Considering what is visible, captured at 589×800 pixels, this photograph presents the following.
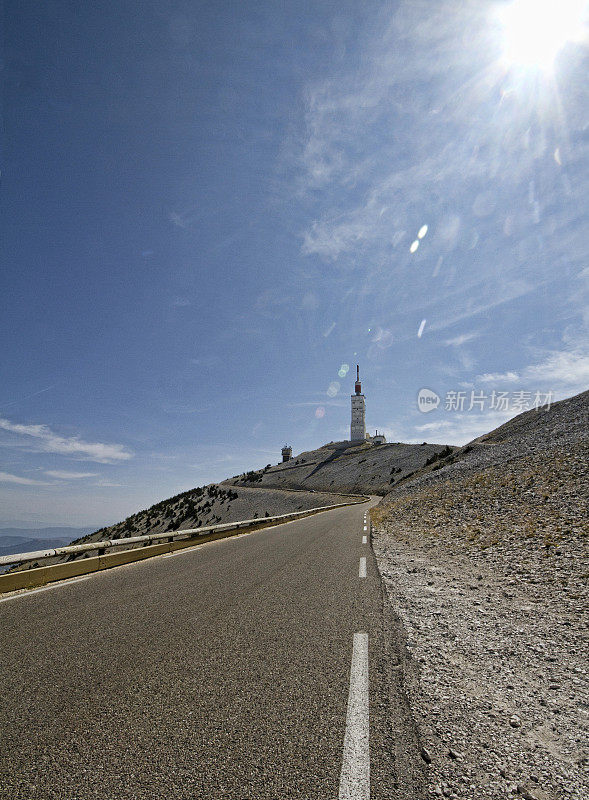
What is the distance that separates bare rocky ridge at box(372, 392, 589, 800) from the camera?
2459mm

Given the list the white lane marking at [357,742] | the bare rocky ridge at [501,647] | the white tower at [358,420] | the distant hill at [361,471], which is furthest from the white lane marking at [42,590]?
the white tower at [358,420]

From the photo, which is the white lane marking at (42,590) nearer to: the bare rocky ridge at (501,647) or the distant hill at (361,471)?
the bare rocky ridge at (501,647)

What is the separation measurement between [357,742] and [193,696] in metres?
1.42

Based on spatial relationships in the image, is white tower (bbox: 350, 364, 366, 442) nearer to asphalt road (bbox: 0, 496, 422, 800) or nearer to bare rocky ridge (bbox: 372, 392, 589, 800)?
bare rocky ridge (bbox: 372, 392, 589, 800)

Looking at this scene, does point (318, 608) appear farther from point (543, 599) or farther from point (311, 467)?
point (311, 467)

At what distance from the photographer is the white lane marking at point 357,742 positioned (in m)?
2.18

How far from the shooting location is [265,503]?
202ft

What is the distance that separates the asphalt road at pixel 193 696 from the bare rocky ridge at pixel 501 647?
326 millimetres

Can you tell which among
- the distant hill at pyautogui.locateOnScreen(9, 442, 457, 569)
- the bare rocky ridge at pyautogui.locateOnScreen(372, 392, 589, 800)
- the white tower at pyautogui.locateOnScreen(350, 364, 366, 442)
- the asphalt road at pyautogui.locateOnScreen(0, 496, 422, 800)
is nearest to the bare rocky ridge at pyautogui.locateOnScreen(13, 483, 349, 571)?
the distant hill at pyautogui.locateOnScreen(9, 442, 457, 569)

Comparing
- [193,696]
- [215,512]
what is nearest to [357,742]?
[193,696]

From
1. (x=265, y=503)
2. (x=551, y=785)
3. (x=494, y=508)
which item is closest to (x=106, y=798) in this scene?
(x=551, y=785)

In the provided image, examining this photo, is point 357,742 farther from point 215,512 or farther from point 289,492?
point 289,492

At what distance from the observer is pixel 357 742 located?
260 centimetres

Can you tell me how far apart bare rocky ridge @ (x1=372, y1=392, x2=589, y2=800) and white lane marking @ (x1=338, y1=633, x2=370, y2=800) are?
1.24 feet
